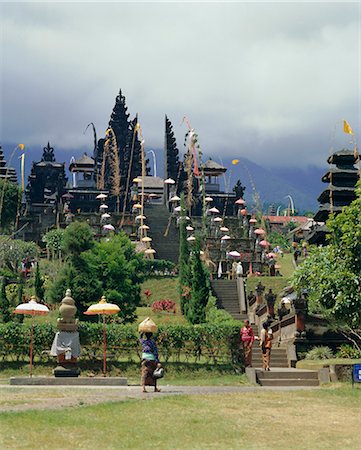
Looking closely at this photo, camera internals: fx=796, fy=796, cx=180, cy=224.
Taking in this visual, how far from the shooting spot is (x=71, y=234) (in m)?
44.7

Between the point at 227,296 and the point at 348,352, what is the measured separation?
22489 millimetres

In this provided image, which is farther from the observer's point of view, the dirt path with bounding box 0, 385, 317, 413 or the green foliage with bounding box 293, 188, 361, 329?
the green foliage with bounding box 293, 188, 361, 329

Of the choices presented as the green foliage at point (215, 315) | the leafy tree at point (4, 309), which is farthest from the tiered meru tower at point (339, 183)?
the leafy tree at point (4, 309)

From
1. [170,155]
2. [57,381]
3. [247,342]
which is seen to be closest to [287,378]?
[247,342]

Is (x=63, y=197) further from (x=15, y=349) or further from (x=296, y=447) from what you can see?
(x=296, y=447)

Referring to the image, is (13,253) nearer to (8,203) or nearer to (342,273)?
(8,203)

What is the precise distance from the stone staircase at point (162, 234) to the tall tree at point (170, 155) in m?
9.18

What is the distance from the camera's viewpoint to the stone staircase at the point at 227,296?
53.2m

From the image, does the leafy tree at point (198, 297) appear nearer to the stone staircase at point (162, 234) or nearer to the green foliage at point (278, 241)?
the stone staircase at point (162, 234)

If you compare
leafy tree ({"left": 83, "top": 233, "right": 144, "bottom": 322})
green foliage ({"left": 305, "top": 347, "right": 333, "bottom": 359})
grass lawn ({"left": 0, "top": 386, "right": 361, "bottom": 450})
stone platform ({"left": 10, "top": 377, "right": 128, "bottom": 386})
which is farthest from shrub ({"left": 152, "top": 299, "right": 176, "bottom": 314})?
grass lawn ({"left": 0, "top": 386, "right": 361, "bottom": 450})

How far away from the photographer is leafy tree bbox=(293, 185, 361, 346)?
90.7 ft

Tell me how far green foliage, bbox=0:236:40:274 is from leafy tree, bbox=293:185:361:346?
40.6 metres

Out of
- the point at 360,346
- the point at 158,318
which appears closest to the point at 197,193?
the point at 158,318

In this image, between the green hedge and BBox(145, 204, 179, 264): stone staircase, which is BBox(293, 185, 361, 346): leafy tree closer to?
the green hedge
